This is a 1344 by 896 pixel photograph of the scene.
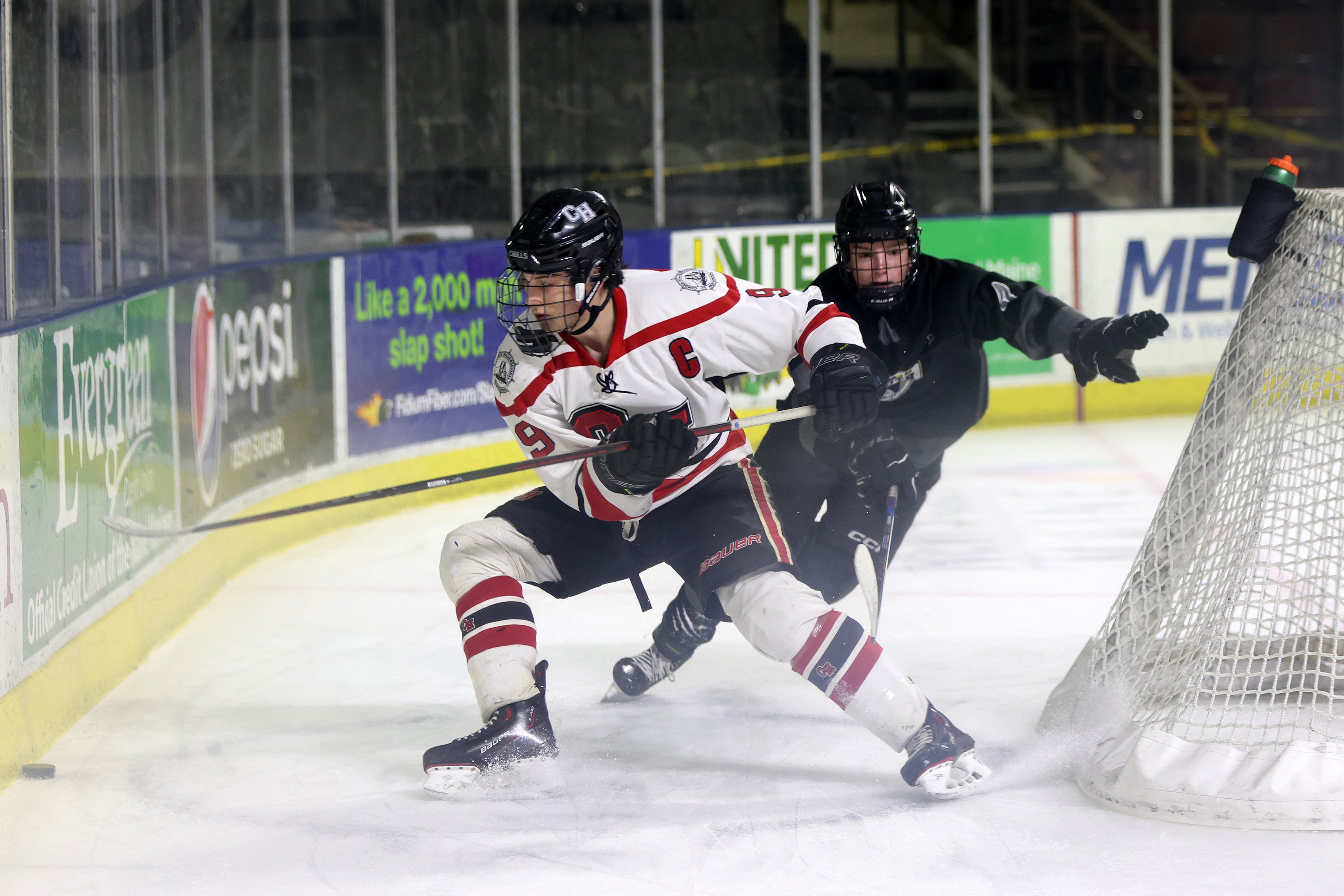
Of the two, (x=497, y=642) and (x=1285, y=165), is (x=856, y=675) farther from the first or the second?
(x=1285, y=165)

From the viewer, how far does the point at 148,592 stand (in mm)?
3654

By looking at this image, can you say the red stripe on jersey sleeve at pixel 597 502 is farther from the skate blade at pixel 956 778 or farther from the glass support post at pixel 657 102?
the glass support post at pixel 657 102

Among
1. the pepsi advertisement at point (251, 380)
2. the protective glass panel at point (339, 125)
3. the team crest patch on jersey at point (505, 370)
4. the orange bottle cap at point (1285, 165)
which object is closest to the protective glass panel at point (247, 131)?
the protective glass panel at point (339, 125)

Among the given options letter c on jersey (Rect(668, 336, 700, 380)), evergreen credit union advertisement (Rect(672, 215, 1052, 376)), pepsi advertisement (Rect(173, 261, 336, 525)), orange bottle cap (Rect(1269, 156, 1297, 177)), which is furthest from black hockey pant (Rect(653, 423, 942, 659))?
evergreen credit union advertisement (Rect(672, 215, 1052, 376))

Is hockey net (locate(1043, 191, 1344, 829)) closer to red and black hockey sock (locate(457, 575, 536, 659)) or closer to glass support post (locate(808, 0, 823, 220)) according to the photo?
red and black hockey sock (locate(457, 575, 536, 659))

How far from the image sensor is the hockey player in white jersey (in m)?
2.51

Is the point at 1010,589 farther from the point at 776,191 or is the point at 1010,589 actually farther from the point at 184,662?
the point at 776,191

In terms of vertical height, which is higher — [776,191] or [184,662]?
[776,191]

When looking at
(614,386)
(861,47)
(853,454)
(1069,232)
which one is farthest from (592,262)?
(861,47)

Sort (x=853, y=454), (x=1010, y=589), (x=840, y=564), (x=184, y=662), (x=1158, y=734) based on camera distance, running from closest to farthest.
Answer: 1. (x=1158, y=734)
2. (x=853, y=454)
3. (x=840, y=564)
4. (x=184, y=662)
5. (x=1010, y=589)

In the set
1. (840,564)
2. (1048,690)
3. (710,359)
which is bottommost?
(1048,690)

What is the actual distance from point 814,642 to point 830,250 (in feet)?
15.6

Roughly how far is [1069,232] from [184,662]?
5.19 meters

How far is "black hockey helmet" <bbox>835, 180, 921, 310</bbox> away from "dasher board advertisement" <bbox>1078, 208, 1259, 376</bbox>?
4.71m
